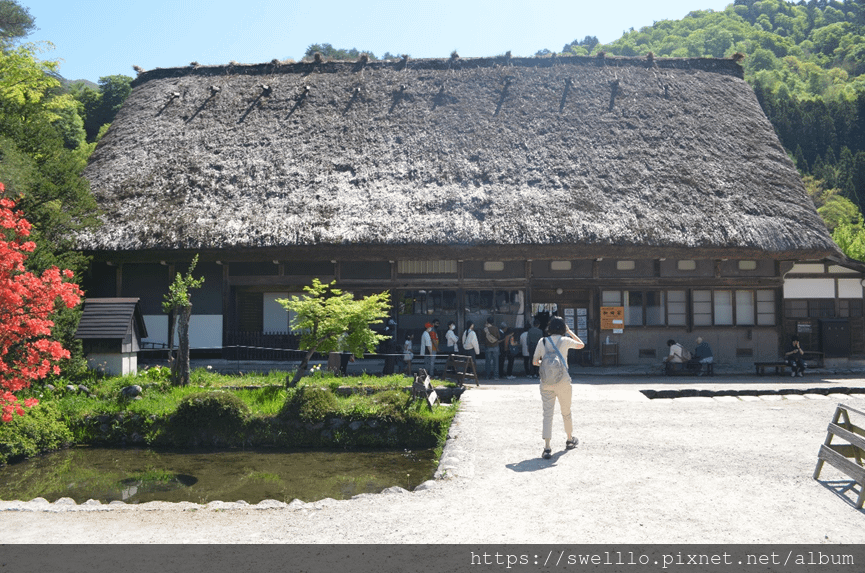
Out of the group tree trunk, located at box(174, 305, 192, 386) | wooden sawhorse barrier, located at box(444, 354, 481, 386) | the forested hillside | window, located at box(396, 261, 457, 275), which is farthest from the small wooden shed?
the forested hillside

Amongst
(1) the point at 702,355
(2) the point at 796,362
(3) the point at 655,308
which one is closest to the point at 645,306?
(3) the point at 655,308

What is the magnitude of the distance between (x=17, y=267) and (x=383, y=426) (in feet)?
17.4

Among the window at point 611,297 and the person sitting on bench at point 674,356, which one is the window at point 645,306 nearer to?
the window at point 611,297

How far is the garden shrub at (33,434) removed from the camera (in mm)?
8016

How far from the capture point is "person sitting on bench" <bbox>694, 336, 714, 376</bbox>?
1356 cm

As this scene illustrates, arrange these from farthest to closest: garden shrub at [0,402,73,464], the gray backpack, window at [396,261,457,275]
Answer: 1. window at [396,261,457,275]
2. garden shrub at [0,402,73,464]
3. the gray backpack

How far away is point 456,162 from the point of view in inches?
594

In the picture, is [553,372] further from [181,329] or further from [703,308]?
[703,308]

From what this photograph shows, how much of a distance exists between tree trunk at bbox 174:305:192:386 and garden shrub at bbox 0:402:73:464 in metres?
2.09

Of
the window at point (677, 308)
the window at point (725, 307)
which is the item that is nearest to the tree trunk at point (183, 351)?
the window at point (677, 308)

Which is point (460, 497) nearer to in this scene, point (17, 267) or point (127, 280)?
point (17, 267)

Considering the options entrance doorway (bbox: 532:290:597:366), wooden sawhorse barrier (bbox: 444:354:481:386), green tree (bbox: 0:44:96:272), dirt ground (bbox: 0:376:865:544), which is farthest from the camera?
entrance doorway (bbox: 532:290:597:366)

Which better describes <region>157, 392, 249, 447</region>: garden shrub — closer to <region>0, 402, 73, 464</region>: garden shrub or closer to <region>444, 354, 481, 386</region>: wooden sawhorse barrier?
<region>0, 402, 73, 464</region>: garden shrub

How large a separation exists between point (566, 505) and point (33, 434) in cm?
752
